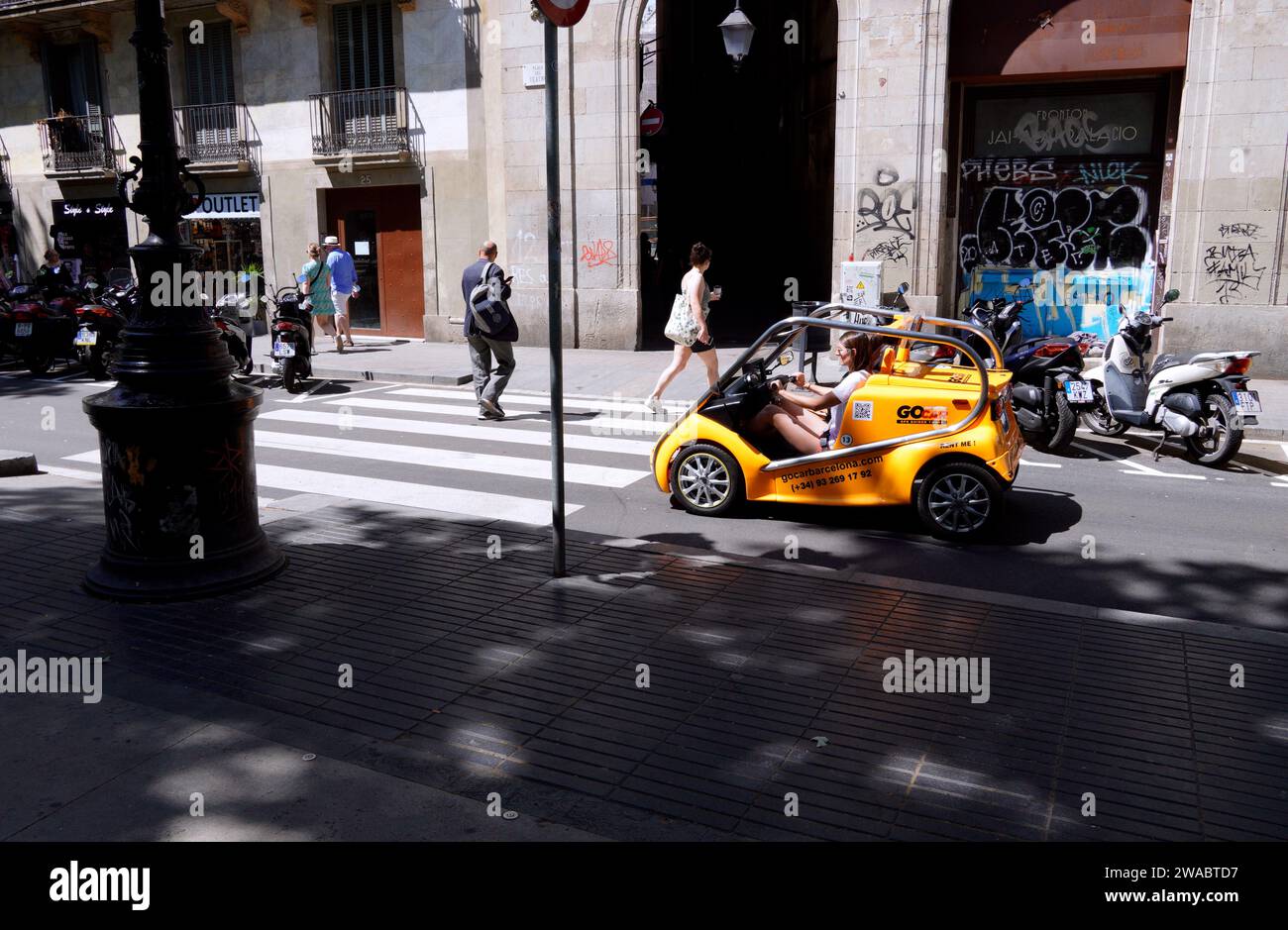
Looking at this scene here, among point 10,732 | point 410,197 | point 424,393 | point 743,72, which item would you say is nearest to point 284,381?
point 424,393

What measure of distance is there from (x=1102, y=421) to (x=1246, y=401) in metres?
1.46

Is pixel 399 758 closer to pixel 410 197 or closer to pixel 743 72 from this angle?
pixel 410 197

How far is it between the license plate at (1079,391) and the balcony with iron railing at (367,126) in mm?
13891

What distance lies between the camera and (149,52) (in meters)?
5.55

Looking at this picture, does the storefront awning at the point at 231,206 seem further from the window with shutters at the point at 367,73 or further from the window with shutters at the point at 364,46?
the window with shutters at the point at 364,46

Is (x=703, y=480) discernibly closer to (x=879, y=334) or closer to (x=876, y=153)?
(x=879, y=334)

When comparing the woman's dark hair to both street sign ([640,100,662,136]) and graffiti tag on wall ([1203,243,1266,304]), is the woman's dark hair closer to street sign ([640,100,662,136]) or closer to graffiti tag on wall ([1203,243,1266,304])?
graffiti tag on wall ([1203,243,1266,304])

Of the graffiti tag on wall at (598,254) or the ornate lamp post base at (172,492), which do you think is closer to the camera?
the ornate lamp post base at (172,492)

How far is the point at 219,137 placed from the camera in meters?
22.5

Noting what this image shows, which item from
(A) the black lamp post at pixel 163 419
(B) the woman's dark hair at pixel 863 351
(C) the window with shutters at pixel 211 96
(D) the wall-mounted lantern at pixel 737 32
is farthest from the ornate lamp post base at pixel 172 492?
(C) the window with shutters at pixel 211 96

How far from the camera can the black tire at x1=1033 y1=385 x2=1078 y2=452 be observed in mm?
10023

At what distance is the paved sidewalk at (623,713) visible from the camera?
12.1 feet

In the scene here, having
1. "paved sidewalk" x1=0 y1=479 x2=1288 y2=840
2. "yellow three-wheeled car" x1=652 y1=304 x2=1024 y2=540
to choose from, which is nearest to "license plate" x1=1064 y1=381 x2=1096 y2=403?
"yellow three-wheeled car" x1=652 y1=304 x2=1024 y2=540

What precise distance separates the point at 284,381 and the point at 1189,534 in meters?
11.0
